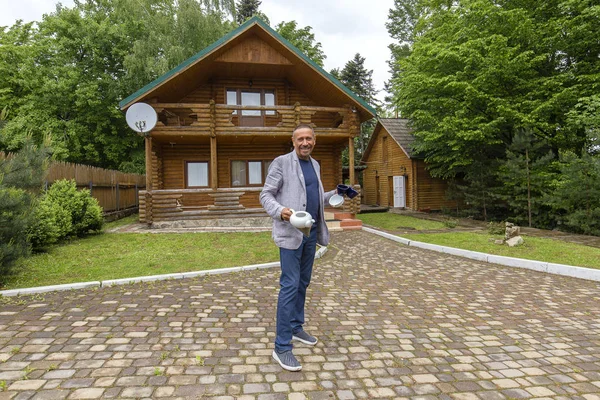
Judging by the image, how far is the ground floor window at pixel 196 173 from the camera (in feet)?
50.9

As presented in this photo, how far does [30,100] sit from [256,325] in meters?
28.0

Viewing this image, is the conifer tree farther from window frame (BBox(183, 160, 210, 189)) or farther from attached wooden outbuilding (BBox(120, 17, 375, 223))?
window frame (BBox(183, 160, 210, 189))

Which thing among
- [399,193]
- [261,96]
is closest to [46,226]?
[261,96]

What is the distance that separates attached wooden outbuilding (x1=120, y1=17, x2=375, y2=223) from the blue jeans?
9.48 metres

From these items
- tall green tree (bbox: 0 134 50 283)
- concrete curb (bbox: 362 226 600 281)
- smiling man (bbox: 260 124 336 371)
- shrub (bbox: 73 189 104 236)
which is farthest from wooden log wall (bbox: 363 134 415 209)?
tall green tree (bbox: 0 134 50 283)

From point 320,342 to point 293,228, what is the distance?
4.09 feet

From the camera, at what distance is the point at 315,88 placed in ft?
48.1

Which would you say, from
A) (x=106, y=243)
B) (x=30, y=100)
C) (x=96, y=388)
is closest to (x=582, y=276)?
(x=96, y=388)

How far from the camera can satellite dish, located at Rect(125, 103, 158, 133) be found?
11773 mm

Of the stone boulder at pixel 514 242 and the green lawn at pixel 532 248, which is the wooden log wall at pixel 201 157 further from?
the stone boulder at pixel 514 242

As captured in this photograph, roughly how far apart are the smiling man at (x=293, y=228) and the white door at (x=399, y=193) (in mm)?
20531

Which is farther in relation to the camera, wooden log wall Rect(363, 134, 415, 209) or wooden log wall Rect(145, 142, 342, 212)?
wooden log wall Rect(363, 134, 415, 209)

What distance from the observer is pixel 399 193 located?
76.1ft

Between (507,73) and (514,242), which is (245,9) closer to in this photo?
(507,73)
